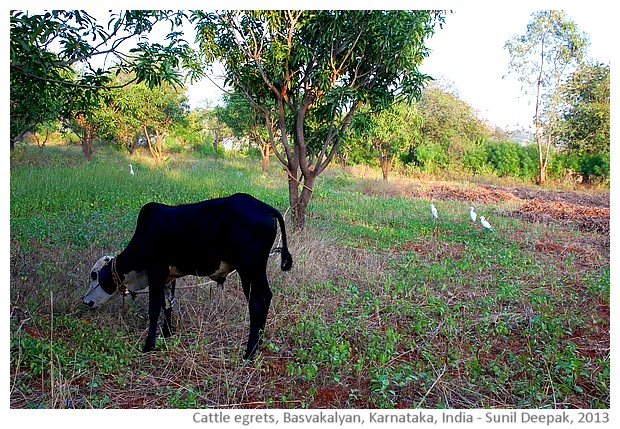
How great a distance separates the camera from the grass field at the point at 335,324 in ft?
10.1

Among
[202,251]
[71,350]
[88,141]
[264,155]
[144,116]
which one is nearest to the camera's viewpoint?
[71,350]

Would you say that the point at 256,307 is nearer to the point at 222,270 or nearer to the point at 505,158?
the point at 222,270

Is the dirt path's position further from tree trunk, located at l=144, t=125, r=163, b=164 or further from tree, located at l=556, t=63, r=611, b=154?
tree trunk, located at l=144, t=125, r=163, b=164

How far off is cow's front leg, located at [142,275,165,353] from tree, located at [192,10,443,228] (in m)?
3.11

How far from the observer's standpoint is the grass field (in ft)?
10.1

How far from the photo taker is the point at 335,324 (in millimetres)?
3842

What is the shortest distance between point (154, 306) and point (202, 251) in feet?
1.90

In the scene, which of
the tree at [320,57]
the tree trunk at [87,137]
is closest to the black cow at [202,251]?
the tree at [320,57]

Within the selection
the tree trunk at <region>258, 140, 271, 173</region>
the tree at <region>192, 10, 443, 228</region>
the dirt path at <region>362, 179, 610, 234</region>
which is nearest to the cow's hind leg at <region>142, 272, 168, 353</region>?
the tree at <region>192, 10, 443, 228</region>

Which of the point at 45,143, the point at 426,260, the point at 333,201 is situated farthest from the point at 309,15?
the point at 45,143

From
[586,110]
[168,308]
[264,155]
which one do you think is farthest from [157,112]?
[586,110]

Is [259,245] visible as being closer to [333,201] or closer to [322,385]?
[322,385]

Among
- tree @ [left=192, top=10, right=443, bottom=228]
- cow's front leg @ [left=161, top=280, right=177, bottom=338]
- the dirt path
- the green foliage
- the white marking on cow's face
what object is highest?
tree @ [left=192, top=10, right=443, bottom=228]

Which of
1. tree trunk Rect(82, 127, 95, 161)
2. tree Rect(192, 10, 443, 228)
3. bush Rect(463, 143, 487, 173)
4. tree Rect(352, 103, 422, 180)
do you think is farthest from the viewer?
bush Rect(463, 143, 487, 173)
